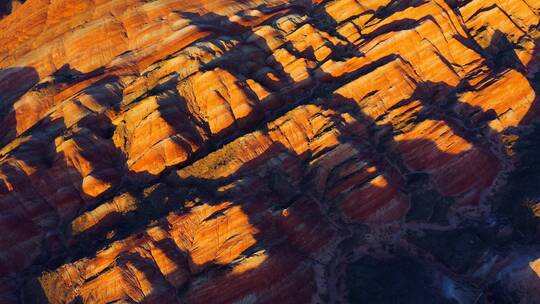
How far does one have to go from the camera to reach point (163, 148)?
4575 cm

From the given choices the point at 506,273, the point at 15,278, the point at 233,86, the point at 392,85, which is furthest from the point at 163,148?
the point at 506,273

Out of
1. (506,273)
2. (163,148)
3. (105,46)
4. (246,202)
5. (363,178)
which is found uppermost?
(105,46)

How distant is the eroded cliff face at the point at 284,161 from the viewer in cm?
3903

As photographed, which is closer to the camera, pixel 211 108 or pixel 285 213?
pixel 285 213

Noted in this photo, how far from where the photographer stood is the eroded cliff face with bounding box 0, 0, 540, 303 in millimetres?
39031

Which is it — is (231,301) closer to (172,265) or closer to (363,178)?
(172,265)

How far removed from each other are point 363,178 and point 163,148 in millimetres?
20240

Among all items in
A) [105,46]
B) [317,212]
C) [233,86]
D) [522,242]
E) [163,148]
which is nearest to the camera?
[522,242]

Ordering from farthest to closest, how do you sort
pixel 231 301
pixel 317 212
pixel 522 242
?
pixel 317 212, pixel 522 242, pixel 231 301

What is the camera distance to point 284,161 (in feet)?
149

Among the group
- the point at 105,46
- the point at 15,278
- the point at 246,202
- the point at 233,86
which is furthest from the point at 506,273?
the point at 105,46

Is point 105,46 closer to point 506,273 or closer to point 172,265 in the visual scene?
point 172,265

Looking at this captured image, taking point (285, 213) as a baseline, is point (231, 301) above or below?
Result: below

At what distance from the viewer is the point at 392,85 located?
49500 millimetres
